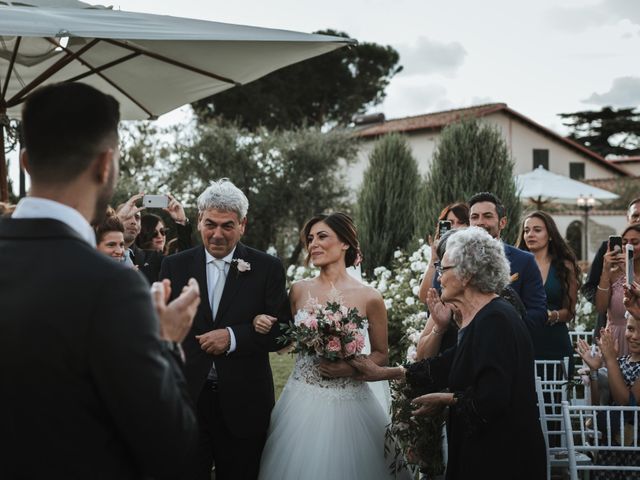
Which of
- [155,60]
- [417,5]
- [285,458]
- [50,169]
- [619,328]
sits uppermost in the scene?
[417,5]

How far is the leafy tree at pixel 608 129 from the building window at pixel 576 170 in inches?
678

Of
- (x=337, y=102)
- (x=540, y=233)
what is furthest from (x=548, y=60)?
(x=337, y=102)

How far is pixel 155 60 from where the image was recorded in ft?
18.8

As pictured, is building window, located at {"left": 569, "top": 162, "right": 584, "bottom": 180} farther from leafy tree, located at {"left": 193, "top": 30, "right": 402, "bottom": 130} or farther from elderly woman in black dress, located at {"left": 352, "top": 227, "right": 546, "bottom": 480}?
elderly woman in black dress, located at {"left": 352, "top": 227, "right": 546, "bottom": 480}

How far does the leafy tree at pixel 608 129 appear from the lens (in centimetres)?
5575

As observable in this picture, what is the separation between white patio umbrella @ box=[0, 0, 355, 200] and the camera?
3.86m

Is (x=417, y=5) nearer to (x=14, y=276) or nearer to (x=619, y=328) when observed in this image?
(x=619, y=328)

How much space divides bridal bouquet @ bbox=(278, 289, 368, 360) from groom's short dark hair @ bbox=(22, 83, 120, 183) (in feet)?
7.98

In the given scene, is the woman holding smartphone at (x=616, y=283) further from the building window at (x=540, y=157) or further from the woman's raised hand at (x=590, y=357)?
the building window at (x=540, y=157)

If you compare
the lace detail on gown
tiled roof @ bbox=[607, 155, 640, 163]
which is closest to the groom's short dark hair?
Answer: the lace detail on gown

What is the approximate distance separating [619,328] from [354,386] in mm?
2474

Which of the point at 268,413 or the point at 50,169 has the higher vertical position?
the point at 50,169

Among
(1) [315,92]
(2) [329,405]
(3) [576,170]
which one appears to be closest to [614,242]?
(2) [329,405]

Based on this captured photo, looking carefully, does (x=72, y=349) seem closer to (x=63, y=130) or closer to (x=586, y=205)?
(x=63, y=130)
